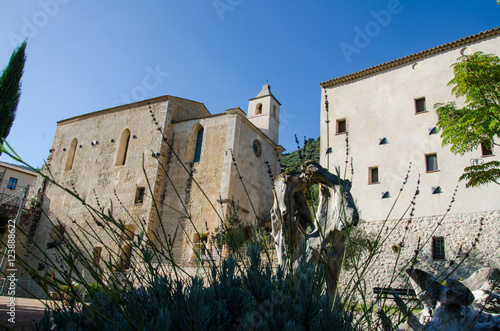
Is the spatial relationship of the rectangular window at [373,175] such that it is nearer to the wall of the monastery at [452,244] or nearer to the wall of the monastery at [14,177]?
the wall of the monastery at [452,244]

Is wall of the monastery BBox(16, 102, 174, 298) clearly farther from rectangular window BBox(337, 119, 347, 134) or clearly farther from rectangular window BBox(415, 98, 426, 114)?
rectangular window BBox(415, 98, 426, 114)

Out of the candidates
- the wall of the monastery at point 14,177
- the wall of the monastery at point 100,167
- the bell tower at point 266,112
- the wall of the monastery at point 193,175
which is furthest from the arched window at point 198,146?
the wall of the monastery at point 14,177

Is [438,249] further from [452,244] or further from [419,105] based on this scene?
[419,105]

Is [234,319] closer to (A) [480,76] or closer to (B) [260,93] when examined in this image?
(A) [480,76]

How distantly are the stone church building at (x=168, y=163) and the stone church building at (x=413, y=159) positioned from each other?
4570mm

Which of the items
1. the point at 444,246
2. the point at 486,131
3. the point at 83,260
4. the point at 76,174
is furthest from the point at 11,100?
the point at 444,246

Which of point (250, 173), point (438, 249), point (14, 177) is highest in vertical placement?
point (14, 177)

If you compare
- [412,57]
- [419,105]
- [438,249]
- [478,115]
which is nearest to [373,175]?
[419,105]

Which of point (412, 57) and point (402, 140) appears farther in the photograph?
point (412, 57)

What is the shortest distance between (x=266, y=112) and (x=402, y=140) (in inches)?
472

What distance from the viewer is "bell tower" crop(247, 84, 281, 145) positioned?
2566 centimetres

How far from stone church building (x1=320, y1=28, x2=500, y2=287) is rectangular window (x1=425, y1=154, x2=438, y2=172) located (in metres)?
0.04

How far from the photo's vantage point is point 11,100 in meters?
15.0

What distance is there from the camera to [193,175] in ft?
67.0
